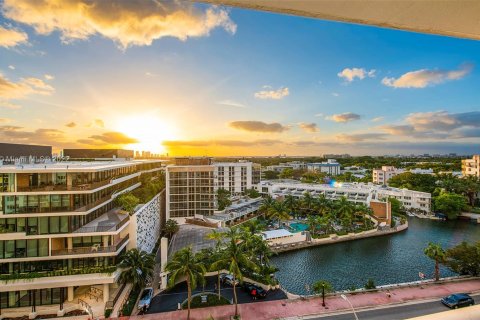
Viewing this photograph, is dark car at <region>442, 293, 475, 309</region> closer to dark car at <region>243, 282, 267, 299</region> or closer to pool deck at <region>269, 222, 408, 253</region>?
dark car at <region>243, 282, 267, 299</region>

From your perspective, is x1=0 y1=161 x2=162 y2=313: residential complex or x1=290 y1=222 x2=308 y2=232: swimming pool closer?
x1=0 y1=161 x2=162 y2=313: residential complex

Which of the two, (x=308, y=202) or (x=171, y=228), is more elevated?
Answer: (x=308, y=202)

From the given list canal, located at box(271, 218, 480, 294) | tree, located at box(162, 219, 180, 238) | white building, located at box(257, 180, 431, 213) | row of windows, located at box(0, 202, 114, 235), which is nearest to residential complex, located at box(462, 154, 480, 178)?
white building, located at box(257, 180, 431, 213)

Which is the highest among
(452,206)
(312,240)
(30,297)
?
(452,206)

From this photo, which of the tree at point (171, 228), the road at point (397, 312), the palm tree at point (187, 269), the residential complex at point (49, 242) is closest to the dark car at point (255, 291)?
the road at point (397, 312)

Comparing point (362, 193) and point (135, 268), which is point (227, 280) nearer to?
point (135, 268)

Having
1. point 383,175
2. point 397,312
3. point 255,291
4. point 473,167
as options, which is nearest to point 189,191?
point 255,291

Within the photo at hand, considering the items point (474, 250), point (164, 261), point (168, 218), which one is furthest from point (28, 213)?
point (474, 250)

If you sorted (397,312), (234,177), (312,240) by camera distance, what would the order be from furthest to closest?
(234,177) → (312,240) → (397,312)
